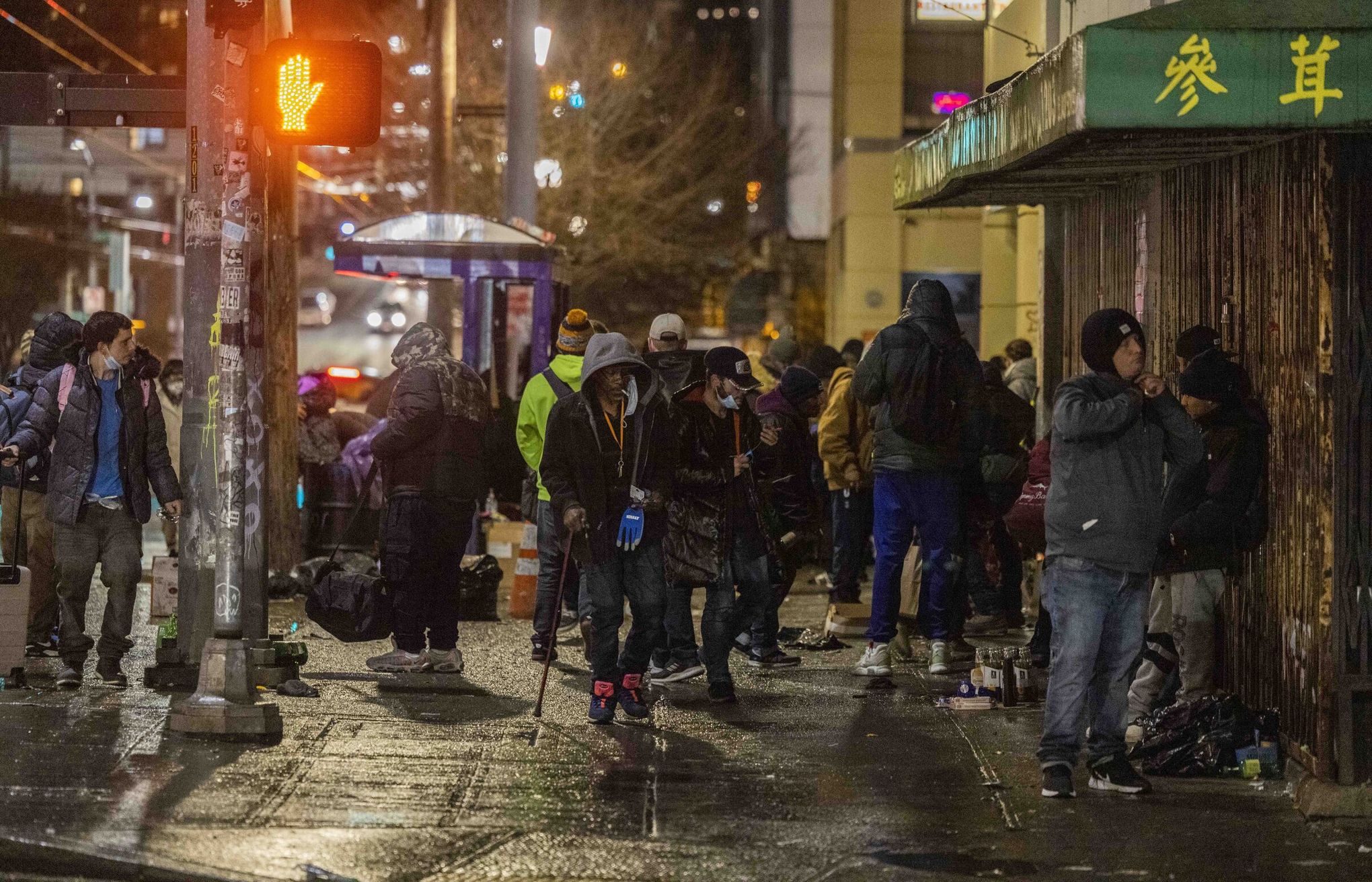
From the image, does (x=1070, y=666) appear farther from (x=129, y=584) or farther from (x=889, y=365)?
(x=129, y=584)

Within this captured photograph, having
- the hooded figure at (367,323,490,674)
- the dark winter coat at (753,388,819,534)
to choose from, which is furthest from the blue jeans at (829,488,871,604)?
the hooded figure at (367,323,490,674)

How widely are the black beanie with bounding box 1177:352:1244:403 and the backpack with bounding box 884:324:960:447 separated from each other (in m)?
2.21

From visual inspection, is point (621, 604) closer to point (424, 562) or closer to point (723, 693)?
point (723, 693)

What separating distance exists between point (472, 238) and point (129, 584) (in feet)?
23.3

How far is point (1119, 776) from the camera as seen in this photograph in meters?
A: 7.23

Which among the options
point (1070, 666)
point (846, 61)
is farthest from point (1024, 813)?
point (846, 61)

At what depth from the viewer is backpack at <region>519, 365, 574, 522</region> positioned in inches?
396

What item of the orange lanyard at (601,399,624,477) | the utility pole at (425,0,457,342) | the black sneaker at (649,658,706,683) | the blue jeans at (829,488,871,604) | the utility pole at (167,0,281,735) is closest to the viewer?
the utility pole at (167,0,281,735)

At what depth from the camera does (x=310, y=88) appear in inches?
332

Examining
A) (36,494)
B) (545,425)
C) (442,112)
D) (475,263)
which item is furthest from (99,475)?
(442,112)

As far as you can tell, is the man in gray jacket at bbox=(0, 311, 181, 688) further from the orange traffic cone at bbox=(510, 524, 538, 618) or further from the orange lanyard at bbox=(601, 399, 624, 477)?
the orange traffic cone at bbox=(510, 524, 538, 618)

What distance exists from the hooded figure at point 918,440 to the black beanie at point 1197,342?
6.70 feet

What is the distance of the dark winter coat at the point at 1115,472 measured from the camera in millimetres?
6938

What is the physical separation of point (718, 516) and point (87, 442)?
321 cm
